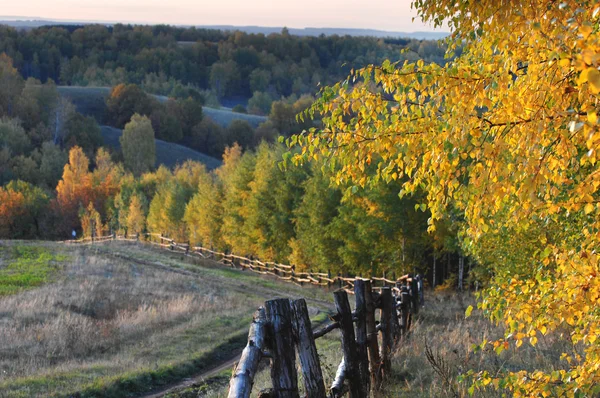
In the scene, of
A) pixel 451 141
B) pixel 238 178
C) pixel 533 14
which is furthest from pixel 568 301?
pixel 238 178

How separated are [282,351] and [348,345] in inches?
75.6

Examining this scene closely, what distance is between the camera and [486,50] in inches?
203

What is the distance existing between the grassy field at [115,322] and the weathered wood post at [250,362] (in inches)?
306

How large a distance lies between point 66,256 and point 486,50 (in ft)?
119

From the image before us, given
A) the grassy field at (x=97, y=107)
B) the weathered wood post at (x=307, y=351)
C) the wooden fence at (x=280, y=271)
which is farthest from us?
the grassy field at (x=97, y=107)

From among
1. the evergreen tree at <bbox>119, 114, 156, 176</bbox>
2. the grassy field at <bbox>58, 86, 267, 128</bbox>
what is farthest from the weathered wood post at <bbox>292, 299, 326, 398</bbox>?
the grassy field at <bbox>58, 86, 267, 128</bbox>

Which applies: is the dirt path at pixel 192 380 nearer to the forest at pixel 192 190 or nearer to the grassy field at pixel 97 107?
the forest at pixel 192 190

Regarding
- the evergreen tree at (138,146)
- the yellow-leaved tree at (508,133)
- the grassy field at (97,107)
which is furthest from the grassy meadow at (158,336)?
the grassy field at (97,107)

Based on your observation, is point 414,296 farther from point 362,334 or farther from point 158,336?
point 362,334

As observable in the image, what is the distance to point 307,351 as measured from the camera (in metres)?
5.36

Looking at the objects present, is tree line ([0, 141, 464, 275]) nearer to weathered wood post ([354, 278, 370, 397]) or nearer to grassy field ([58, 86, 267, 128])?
weathered wood post ([354, 278, 370, 397])

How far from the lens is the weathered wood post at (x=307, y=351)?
17.4 ft

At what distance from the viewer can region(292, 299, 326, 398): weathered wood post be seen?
5297 millimetres

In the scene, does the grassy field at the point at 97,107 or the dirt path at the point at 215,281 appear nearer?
→ the dirt path at the point at 215,281
